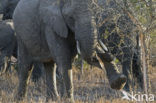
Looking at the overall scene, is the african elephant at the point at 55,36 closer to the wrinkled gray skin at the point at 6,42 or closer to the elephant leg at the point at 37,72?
the wrinkled gray skin at the point at 6,42

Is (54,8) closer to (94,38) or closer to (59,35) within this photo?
(59,35)

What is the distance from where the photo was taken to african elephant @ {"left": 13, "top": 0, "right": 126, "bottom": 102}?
15.4 ft

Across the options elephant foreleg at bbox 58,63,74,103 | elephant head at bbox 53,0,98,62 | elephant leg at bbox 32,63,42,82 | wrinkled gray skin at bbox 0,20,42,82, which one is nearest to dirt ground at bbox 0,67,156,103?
wrinkled gray skin at bbox 0,20,42,82

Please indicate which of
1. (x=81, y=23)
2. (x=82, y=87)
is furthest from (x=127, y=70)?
(x=81, y=23)

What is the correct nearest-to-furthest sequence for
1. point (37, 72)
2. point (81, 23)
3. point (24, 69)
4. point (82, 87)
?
point (81, 23)
point (24, 69)
point (82, 87)
point (37, 72)

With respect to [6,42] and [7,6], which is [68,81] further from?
[7,6]

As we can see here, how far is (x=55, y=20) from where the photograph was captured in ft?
17.3

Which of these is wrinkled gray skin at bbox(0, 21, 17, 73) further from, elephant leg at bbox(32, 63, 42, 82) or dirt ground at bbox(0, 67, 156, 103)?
elephant leg at bbox(32, 63, 42, 82)

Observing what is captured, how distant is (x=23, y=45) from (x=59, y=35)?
3.85ft

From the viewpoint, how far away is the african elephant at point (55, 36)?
15.4 ft

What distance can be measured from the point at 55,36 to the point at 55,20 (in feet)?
0.76

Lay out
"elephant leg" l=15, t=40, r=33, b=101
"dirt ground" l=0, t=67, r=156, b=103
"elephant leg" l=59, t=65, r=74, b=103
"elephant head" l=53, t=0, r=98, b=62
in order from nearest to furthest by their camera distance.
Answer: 1. "elephant head" l=53, t=0, r=98, b=62
2. "elephant leg" l=59, t=65, r=74, b=103
3. "elephant leg" l=15, t=40, r=33, b=101
4. "dirt ground" l=0, t=67, r=156, b=103

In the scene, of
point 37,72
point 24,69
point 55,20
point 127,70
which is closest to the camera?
point 55,20

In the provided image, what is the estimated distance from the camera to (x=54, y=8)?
5352 mm
